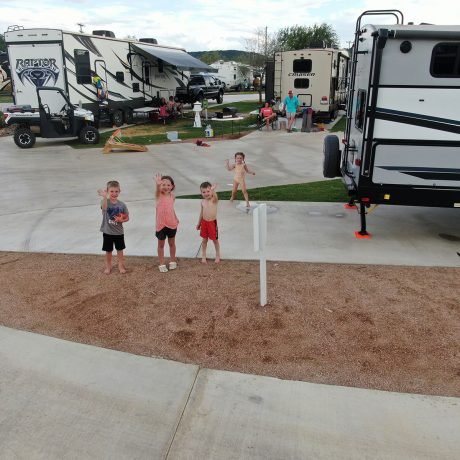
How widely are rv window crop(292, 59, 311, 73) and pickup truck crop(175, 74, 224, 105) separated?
30.4ft

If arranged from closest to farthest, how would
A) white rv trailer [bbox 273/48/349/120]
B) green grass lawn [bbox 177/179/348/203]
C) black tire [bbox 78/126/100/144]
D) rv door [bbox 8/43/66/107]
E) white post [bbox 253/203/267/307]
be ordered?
white post [bbox 253/203/267/307] < green grass lawn [bbox 177/179/348/203] < black tire [bbox 78/126/100/144] < rv door [bbox 8/43/66/107] < white rv trailer [bbox 273/48/349/120]

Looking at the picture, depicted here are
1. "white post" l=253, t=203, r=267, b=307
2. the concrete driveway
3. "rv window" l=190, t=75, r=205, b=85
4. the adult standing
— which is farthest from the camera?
"rv window" l=190, t=75, r=205, b=85

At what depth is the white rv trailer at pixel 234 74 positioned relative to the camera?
178 feet

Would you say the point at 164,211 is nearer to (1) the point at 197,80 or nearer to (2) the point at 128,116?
(2) the point at 128,116

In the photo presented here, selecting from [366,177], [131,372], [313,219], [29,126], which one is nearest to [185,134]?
[29,126]

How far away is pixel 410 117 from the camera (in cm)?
629

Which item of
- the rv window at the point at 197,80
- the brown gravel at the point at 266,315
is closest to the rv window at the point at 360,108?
the brown gravel at the point at 266,315

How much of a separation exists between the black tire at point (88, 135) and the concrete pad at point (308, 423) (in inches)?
575

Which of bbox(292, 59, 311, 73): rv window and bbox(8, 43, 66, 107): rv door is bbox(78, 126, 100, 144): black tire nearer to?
bbox(8, 43, 66, 107): rv door

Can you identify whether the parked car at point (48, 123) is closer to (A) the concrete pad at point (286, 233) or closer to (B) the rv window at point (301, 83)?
(A) the concrete pad at point (286, 233)

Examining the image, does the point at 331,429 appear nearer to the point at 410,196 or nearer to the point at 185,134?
the point at 410,196

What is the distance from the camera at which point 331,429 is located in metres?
3.27

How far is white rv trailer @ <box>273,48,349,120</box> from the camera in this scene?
20609 millimetres

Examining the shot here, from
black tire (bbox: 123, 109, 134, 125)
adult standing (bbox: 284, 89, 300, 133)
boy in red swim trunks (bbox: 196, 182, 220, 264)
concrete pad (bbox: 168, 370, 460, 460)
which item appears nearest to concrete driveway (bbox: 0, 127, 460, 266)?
boy in red swim trunks (bbox: 196, 182, 220, 264)
